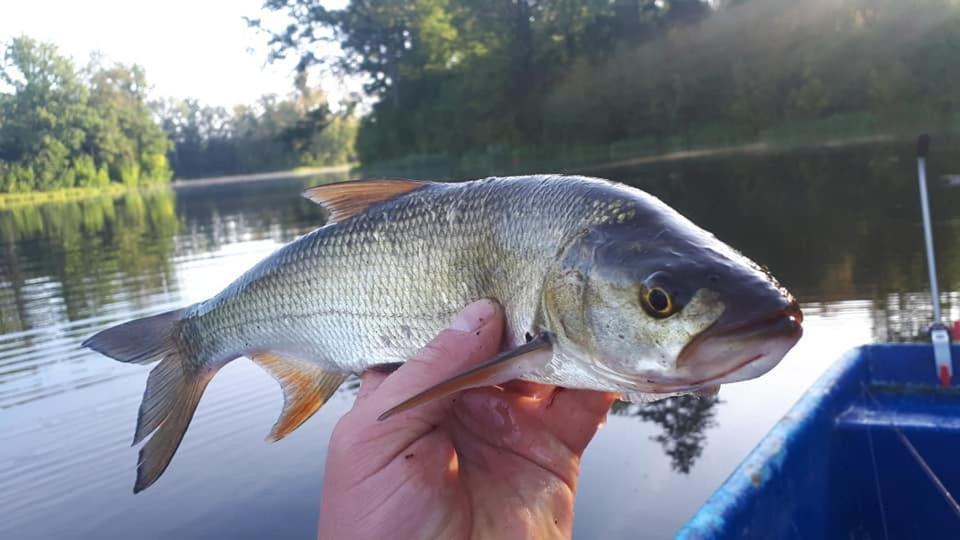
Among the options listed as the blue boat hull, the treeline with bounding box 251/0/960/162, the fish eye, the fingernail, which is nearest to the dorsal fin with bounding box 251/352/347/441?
the fingernail

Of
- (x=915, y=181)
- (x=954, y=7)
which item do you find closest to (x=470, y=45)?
(x=954, y=7)

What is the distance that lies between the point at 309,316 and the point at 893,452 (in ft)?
13.6

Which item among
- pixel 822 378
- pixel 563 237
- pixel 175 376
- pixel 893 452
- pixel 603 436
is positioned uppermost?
pixel 563 237

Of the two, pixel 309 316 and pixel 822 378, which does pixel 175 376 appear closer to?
pixel 309 316

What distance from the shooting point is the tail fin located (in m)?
2.88

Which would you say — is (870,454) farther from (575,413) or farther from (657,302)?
(657,302)

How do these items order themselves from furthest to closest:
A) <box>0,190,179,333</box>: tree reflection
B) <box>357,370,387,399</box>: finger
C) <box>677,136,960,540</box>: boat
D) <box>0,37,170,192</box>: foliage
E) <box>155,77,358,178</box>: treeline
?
<box>155,77,358,178</box>: treeline < <box>0,37,170,192</box>: foliage < <box>0,190,179,333</box>: tree reflection < <box>677,136,960,540</box>: boat < <box>357,370,387,399</box>: finger

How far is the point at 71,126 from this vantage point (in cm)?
7256

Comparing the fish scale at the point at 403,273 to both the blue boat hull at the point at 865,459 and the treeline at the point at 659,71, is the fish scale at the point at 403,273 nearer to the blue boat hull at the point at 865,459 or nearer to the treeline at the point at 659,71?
the blue boat hull at the point at 865,459

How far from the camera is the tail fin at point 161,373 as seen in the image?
113 inches

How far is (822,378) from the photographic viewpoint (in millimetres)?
5344

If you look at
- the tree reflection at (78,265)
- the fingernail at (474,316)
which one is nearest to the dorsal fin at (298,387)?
the fingernail at (474,316)

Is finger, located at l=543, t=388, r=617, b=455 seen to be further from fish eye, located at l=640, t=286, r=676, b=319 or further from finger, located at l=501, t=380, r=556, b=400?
fish eye, located at l=640, t=286, r=676, b=319

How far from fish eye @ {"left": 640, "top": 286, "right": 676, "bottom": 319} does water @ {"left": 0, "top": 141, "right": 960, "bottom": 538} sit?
453 centimetres
